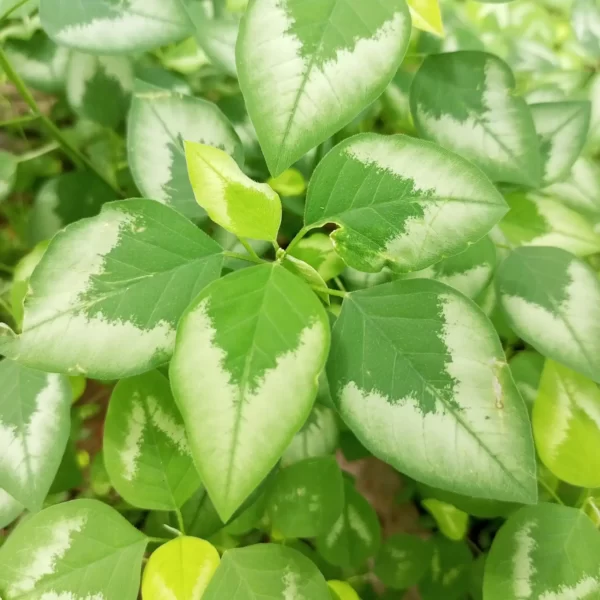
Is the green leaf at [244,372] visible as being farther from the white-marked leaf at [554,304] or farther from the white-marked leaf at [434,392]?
the white-marked leaf at [554,304]

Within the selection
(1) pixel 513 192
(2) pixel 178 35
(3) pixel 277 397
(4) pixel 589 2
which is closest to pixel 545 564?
(3) pixel 277 397

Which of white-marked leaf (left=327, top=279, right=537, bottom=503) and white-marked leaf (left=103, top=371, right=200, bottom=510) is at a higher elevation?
white-marked leaf (left=327, top=279, right=537, bottom=503)

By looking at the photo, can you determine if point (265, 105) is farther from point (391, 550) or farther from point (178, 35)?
point (391, 550)

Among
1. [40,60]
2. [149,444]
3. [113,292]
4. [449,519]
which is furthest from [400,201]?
[40,60]

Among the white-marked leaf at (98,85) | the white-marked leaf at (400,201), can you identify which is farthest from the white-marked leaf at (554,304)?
the white-marked leaf at (98,85)

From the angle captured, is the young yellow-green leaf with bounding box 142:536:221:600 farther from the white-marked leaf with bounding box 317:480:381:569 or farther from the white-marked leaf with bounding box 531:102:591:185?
the white-marked leaf with bounding box 531:102:591:185

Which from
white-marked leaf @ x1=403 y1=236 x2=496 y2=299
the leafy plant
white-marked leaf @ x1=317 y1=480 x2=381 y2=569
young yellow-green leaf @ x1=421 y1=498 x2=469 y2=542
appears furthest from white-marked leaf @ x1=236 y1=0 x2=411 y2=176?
young yellow-green leaf @ x1=421 y1=498 x2=469 y2=542
